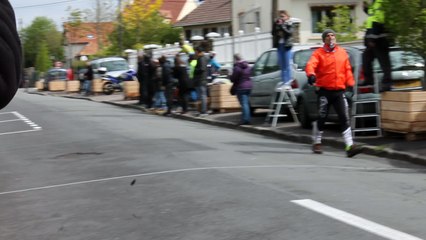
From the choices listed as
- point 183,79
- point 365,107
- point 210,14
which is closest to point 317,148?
point 365,107

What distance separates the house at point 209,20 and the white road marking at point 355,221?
3879cm

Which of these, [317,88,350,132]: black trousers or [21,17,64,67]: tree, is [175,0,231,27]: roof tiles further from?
[21,17,64,67]: tree

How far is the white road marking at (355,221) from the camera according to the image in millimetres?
5125

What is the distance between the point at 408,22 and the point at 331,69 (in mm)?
1507

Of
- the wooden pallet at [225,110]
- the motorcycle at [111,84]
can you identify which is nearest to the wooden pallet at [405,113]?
the wooden pallet at [225,110]

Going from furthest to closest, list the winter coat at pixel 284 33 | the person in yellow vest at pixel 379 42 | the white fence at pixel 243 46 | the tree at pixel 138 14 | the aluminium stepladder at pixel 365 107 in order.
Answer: the tree at pixel 138 14 < the white fence at pixel 243 46 < the winter coat at pixel 284 33 < the aluminium stepladder at pixel 365 107 < the person in yellow vest at pixel 379 42

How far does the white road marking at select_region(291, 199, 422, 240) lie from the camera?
5125 millimetres

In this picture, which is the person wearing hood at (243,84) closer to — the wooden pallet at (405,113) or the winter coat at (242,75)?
the winter coat at (242,75)

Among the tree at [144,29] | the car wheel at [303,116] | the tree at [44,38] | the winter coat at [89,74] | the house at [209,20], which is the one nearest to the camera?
the car wheel at [303,116]

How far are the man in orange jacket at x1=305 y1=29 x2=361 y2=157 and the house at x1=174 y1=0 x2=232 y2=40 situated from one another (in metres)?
34.5

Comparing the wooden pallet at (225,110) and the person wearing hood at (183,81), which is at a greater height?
the person wearing hood at (183,81)

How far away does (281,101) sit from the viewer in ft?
47.2

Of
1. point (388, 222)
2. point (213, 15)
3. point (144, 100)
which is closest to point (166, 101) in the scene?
point (144, 100)

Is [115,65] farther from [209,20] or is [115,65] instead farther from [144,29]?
[144,29]
